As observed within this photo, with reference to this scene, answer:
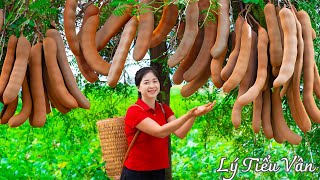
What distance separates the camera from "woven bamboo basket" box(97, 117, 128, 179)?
100 inches

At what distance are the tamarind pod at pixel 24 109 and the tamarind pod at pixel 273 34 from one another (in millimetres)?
566

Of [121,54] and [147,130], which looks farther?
[147,130]

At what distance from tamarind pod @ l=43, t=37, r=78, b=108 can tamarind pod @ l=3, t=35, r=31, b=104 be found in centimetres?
5

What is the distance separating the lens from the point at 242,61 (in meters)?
1.33

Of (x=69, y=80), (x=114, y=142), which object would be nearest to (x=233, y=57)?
(x=69, y=80)

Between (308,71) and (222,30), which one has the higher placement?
(222,30)

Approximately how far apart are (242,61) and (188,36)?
0.14 meters

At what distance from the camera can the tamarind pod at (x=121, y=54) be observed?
1319mm

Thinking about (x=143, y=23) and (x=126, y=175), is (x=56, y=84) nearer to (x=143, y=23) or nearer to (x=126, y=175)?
(x=143, y=23)

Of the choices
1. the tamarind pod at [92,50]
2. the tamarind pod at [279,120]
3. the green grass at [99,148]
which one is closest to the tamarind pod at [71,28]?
the tamarind pod at [92,50]

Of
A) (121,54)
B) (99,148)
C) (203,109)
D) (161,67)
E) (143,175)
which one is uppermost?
(161,67)

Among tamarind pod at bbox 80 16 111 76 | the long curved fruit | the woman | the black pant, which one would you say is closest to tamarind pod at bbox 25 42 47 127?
the long curved fruit

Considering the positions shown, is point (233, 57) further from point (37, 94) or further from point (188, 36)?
point (37, 94)

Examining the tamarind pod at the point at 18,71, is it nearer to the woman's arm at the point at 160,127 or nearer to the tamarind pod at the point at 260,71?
the tamarind pod at the point at 260,71
